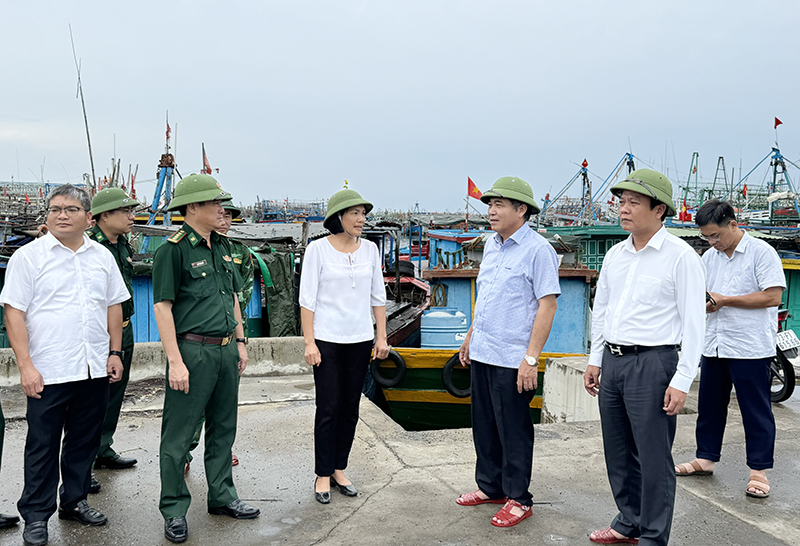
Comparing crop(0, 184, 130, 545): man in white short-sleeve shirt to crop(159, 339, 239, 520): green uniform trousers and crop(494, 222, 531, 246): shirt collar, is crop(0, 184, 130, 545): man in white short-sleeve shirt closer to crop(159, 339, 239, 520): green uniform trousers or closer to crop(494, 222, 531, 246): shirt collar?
crop(159, 339, 239, 520): green uniform trousers

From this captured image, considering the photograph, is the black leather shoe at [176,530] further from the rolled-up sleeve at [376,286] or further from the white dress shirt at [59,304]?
the rolled-up sleeve at [376,286]

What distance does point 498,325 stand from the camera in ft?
11.3

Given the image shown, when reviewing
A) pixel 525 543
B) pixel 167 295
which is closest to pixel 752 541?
pixel 525 543

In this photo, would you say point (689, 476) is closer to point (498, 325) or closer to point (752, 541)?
point (752, 541)

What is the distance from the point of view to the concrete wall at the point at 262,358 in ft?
22.6

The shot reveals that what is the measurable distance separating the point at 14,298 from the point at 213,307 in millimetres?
945

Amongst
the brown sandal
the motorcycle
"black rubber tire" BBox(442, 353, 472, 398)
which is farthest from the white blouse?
the motorcycle

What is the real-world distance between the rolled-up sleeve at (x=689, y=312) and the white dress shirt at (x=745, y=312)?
1.27 m

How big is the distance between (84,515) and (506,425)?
2.32m

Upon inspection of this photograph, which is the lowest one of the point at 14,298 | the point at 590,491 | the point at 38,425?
the point at 590,491

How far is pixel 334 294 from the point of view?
12.2ft

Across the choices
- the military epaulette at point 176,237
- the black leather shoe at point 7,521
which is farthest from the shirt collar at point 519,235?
the black leather shoe at point 7,521

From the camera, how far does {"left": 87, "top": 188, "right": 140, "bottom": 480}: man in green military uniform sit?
3.94m

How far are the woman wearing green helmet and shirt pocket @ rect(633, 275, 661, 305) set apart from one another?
1.58 metres
